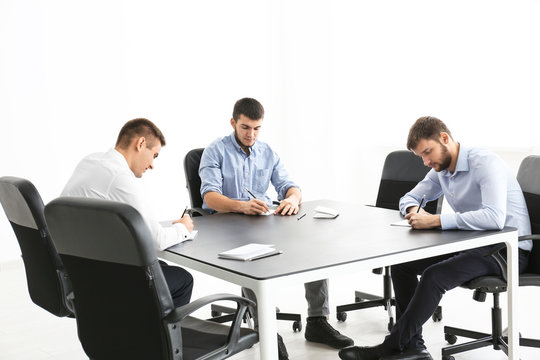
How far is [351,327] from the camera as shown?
171 inches

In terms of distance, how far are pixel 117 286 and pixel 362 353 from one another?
1.58 m

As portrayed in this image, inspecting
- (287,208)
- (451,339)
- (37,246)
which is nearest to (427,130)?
(287,208)

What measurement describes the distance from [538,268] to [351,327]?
1.28 metres

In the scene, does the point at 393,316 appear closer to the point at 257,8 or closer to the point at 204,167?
the point at 204,167

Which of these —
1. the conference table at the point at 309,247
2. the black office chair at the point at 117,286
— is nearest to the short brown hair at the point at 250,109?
the conference table at the point at 309,247

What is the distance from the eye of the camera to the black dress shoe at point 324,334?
13.1 feet

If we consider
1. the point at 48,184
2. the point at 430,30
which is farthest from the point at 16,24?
the point at 430,30

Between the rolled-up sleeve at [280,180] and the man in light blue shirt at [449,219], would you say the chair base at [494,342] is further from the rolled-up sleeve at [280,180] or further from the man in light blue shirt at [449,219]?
the rolled-up sleeve at [280,180]

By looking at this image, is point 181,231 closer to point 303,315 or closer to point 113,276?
point 113,276

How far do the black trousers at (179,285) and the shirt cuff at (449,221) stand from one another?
1.25 metres

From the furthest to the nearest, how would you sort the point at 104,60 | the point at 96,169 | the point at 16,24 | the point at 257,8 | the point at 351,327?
the point at 257,8 < the point at 104,60 < the point at 16,24 < the point at 351,327 < the point at 96,169

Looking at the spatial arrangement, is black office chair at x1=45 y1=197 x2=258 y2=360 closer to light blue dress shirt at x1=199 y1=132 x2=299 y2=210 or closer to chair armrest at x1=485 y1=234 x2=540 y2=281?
chair armrest at x1=485 y1=234 x2=540 y2=281

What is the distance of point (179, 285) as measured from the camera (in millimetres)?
3373

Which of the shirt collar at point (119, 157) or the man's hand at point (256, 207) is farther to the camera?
the man's hand at point (256, 207)
